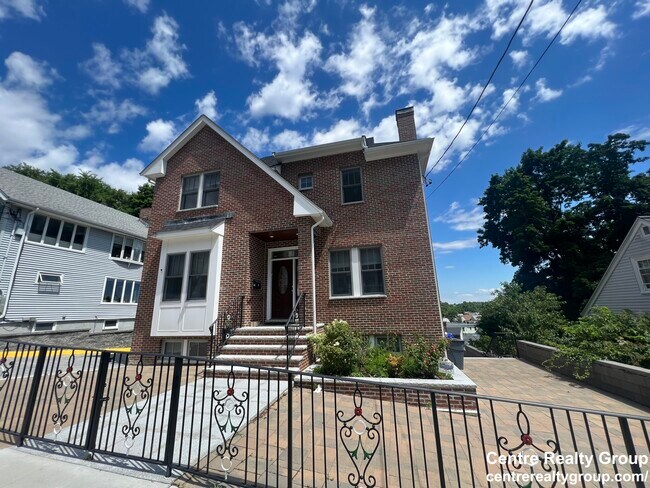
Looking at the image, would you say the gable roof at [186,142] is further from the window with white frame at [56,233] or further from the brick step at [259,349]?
the window with white frame at [56,233]

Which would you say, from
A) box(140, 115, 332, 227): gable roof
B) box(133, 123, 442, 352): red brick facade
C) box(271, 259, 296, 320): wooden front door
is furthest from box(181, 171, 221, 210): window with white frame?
box(271, 259, 296, 320): wooden front door

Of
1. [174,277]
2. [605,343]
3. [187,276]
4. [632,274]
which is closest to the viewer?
[605,343]

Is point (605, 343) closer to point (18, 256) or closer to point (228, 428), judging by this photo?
point (228, 428)

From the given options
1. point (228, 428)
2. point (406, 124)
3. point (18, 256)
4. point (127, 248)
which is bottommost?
point (228, 428)

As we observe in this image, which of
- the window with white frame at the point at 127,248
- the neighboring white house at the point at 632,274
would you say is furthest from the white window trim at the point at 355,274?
the window with white frame at the point at 127,248

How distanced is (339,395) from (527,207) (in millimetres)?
24123

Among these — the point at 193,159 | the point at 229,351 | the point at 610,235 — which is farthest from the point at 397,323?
the point at 610,235

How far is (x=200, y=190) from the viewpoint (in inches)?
418

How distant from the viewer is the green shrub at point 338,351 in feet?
20.4

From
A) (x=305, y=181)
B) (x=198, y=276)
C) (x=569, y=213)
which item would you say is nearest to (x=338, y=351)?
(x=198, y=276)

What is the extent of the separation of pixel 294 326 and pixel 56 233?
15.7 meters

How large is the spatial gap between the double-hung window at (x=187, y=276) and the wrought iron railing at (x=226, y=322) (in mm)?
921

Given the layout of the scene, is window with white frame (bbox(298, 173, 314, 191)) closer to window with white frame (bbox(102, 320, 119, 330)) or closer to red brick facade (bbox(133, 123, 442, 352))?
red brick facade (bbox(133, 123, 442, 352))

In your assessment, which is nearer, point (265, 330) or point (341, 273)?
point (265, 330)
